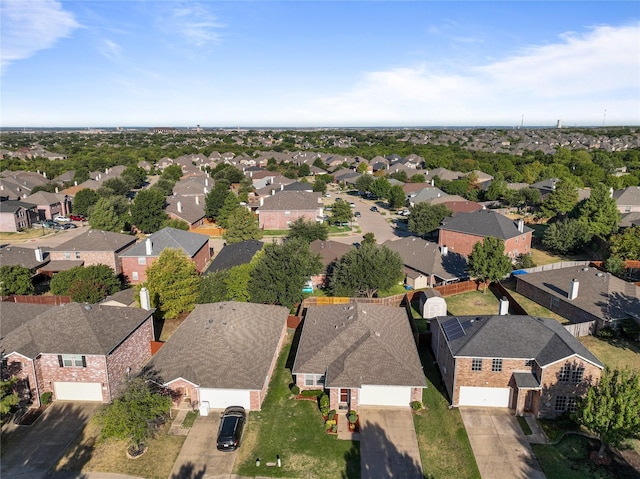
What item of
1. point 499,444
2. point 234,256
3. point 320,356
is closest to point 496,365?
point 499,444

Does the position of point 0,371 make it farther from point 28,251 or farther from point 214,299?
point 28,251

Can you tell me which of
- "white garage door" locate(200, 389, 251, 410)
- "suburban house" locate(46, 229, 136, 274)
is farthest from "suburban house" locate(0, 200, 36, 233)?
"white garage door" locate(200, 389, 251, 410)

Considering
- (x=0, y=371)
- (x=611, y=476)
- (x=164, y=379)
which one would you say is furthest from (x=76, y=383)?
(x=611, y=476)

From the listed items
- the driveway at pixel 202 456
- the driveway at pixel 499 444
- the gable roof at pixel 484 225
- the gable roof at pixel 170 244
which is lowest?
the driveway at pixel 202 456

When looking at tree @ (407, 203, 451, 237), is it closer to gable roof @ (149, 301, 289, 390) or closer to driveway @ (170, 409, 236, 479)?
gable roof @ (149, 301, 289, 390)

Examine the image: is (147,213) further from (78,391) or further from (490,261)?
(490,261)

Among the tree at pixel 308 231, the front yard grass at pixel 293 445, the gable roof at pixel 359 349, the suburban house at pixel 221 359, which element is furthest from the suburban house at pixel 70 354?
the tree at pixel 308 231

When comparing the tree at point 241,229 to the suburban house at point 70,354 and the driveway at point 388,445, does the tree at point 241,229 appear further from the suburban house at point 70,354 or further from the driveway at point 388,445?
the driveway at point 388,445
